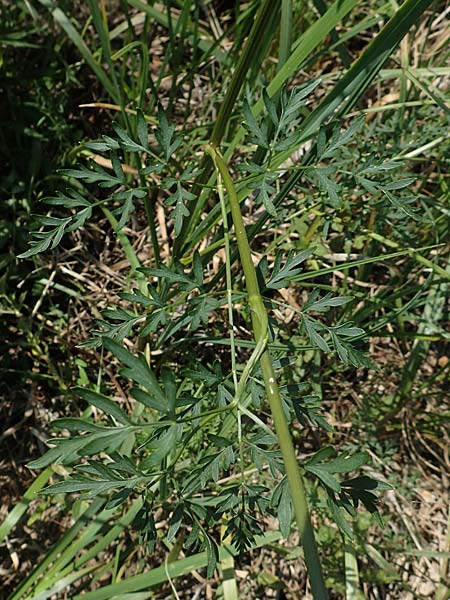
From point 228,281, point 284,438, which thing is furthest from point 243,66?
point 284,438

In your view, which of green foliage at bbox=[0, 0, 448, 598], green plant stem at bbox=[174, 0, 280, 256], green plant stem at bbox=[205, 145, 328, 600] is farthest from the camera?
green plant stem at bbox=[174, 0, 280, 256]

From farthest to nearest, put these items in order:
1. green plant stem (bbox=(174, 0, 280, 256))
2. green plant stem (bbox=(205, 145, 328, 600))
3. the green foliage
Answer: green plant stem (bbox=(174, 0, 280, 256)) < the green foliage < green plant stem (bbox=(205, 145, 328, 600))

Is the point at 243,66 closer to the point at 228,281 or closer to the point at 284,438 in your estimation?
the point at 228,281

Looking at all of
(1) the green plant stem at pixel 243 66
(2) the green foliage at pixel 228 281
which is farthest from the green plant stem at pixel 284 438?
(1) the green plant stem at pixel 243 66

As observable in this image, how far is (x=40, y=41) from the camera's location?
1.97 metres

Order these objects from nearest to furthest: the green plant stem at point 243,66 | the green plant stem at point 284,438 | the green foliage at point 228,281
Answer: the green plant stem at point 284,438 → the green foliage at point 228,281 → the green plant stem at point 243,66

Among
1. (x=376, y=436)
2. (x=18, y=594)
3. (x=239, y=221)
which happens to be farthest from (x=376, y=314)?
(x=18, y=594)

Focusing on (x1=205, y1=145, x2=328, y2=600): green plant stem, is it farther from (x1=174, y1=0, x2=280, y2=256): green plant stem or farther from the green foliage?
(x1=174, y1=0, x2=280, y2=256): green plant stem

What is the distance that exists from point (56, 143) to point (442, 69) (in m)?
1.06

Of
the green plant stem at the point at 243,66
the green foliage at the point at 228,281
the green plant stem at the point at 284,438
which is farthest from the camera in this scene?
the green plant stem at the point at 243,66

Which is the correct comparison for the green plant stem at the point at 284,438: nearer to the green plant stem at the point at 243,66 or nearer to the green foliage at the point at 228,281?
the green foliage at the point at 228,281

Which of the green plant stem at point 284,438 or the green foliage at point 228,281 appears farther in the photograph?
the green foliage at point 228,281

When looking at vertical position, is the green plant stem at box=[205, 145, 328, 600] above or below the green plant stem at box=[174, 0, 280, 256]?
below

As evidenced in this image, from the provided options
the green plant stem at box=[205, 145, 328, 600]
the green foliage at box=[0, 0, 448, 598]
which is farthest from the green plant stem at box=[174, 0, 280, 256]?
the green plant stem at box=[205, 145, 328, 600]
